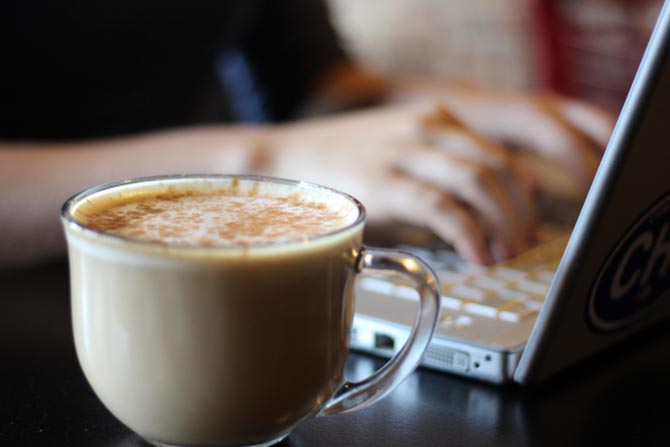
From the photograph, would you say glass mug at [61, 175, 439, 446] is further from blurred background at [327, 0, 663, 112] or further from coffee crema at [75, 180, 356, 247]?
blurred background at [327, 0, 663, 112]

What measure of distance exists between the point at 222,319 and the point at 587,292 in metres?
0.24

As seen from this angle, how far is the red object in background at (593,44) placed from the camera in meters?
2.89

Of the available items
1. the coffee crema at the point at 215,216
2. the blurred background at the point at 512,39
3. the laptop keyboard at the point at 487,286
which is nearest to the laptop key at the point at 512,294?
the laptop keyboard at the point at 487,286

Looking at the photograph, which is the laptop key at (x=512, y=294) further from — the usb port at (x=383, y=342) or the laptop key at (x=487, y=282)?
the usb port at (x=383, y=342)

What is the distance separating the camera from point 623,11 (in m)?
2.97

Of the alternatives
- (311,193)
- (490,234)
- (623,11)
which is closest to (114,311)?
(311,193)

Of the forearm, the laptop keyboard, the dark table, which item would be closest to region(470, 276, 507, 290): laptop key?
the laptop keyboard

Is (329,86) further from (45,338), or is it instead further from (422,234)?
(45,338)

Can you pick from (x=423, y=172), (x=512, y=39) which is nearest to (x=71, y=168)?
(x=423, y=172)

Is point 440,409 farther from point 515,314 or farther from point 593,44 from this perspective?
point 593,44

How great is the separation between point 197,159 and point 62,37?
48cm

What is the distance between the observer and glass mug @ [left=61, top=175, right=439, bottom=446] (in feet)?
1.32

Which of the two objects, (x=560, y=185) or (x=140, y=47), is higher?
(x=140, y=47)

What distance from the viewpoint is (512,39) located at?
3.45 metres
